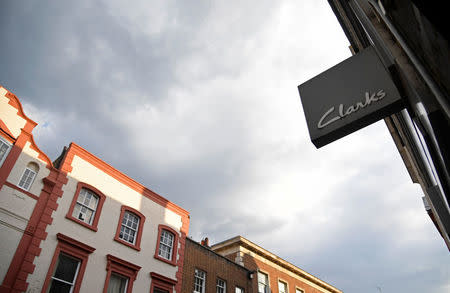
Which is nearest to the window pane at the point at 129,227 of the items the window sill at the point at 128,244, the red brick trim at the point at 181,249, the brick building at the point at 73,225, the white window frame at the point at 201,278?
the brick building at the point at 73,225

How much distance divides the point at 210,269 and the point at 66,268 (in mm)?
9092

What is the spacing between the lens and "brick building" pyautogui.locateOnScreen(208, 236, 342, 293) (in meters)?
23.4

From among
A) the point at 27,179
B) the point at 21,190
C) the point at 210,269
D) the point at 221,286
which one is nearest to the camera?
the point at 21,190

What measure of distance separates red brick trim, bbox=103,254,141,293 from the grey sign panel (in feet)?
42.0

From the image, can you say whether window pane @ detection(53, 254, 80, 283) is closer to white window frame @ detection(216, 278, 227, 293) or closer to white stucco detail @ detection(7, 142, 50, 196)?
white stucco detail @ detection(7, 142, 50, 196)

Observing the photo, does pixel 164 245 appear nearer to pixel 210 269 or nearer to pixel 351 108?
pixel 210 269

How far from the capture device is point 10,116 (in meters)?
13.4

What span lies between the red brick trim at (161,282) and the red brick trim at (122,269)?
3.80ft

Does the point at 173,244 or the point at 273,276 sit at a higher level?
the point at 273,276

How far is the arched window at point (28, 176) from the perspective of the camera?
1273cm

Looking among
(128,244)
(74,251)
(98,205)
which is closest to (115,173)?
(98,205)

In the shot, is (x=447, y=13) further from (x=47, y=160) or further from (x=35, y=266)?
(x=47, y=160)

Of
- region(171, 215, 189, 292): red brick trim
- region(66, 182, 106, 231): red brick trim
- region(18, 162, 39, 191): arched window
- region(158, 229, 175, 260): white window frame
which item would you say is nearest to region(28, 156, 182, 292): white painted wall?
region(66, 182, 106, 231): red brick trim

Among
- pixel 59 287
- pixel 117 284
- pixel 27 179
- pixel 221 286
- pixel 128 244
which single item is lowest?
pixel 59 287
